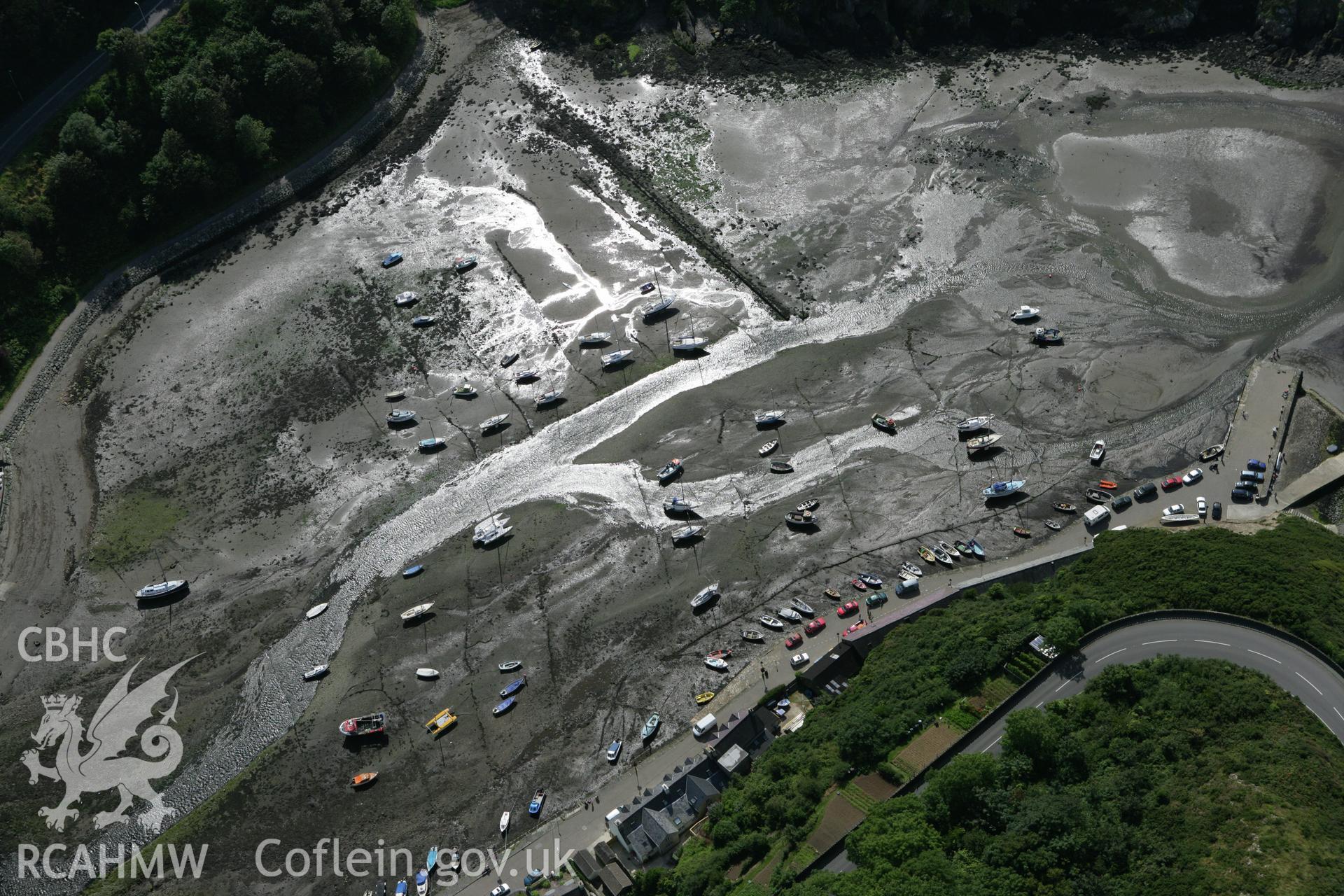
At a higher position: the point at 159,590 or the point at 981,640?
the point at 159,590

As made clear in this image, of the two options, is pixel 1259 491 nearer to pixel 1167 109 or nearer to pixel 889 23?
pixel 1167 109

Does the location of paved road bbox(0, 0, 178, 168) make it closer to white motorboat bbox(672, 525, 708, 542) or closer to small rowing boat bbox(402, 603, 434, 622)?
small rowing boat bbox(402, 603, 434, 622)

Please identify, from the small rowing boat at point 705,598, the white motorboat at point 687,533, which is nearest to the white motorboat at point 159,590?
the white motorboat at point 687,533

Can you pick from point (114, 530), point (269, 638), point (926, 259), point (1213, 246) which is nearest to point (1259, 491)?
point (1213, 246)

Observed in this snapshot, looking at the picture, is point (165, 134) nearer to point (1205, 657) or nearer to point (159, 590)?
point (159, 590)

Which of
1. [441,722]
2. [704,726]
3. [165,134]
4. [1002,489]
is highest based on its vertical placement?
[165,134]

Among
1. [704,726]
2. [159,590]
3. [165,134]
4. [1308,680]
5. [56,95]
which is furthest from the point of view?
[56,95]

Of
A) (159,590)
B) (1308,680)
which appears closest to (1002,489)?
(1308,680)
